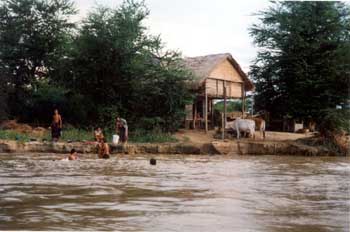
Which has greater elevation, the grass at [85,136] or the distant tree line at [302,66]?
the distant tree line at [302,66]

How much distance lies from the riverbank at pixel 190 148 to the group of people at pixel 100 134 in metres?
0.11

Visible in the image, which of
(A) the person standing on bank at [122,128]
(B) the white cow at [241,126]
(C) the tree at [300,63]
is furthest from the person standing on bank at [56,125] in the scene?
(B) the white cow at [241,126]

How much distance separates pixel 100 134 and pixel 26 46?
1.47 m

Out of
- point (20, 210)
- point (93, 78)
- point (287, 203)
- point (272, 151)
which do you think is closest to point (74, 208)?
point (20, 210)

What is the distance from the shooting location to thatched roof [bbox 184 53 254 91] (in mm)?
5340

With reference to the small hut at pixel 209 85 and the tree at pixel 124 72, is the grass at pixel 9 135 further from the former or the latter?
the small hut at pixel 209 85

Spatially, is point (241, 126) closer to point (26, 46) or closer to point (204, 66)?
point (204, 66)

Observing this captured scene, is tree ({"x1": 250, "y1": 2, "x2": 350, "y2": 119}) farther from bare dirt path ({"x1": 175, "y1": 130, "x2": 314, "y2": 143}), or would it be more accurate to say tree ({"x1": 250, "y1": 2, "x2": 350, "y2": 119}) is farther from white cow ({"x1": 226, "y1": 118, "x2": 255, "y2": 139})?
white cow ({"x1": 226, "y1": 118, "x2": 255, "y2": 139})

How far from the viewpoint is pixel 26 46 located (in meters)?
4.55

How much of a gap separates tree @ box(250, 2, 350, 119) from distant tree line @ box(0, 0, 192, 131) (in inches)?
39.7

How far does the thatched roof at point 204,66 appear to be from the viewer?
534cm

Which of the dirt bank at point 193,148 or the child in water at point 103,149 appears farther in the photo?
the dirt bank at point 193,148

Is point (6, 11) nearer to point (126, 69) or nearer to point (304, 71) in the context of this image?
point (126, 69)

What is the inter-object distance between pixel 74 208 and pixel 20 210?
0.31 meters
